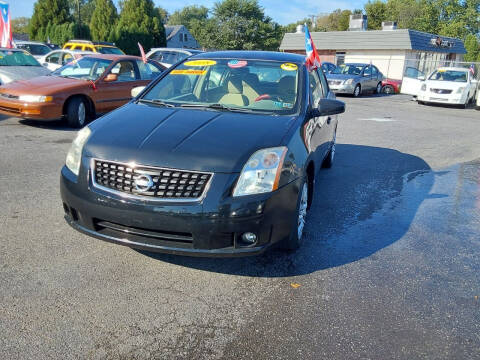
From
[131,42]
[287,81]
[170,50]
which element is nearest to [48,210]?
[287,81]

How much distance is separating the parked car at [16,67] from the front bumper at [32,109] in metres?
2.99

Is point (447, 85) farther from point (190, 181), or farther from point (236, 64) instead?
point (190, 181)

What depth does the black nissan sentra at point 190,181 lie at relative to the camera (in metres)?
2.90

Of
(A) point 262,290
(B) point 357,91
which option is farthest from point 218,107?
(B) point 357,91

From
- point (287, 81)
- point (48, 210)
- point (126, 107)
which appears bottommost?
point (48, 210)

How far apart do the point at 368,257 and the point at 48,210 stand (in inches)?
126

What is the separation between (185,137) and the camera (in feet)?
10.7

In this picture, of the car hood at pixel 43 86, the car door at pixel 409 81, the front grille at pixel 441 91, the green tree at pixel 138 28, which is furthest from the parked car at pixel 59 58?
the green tree at pixel 138 28

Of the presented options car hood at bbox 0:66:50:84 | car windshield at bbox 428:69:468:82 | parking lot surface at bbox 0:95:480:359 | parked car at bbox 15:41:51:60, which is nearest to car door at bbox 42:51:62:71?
car hood at bbox 0:66:50:84

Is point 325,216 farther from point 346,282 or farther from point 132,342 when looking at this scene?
point 132,342

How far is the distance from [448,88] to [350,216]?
14.5 metres

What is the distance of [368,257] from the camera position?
12.3 ft

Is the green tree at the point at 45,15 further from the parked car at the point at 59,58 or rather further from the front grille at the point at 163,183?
the front grille at the point at 163,183

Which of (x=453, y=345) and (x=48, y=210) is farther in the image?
(x=48, y=210)
